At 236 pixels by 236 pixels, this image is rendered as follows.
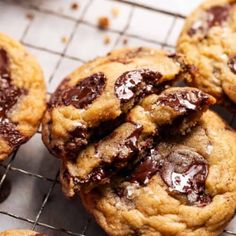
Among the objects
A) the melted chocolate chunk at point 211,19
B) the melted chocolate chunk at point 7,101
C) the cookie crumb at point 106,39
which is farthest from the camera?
the cookie crumb at point 106,39

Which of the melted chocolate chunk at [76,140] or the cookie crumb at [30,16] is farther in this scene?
the cookie crumb at [30,16]

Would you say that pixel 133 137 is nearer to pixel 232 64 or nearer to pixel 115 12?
pixel 232 64

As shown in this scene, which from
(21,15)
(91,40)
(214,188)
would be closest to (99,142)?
(214,188)

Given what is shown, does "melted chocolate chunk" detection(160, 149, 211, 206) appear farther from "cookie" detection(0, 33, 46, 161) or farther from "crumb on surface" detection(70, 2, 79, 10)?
"crumb on surface" detection(70, 2, 79, 10)

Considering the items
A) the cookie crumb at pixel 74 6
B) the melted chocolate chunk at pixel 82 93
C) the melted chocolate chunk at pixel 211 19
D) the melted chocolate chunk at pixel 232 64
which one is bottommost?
the cookie crumb at pixel 74 6

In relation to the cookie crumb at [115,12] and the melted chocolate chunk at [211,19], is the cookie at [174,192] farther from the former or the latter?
the cookie crumb at [115,12]

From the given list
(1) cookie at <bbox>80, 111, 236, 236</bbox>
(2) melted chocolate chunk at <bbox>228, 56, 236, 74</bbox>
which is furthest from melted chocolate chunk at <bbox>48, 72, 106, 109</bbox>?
→ (2) melted chocolate chunk at <bbox>228, 56, 236, 74</bbox>

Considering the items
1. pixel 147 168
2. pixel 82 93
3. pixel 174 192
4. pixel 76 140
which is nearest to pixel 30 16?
pixel 82 93

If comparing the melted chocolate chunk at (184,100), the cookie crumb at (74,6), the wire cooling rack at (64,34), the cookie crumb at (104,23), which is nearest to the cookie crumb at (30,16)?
the wire cooling rack at (64,34)
